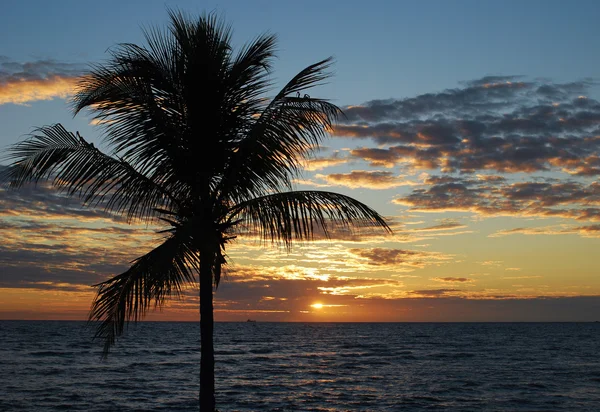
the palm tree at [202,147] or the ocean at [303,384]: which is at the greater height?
the palm tree at [202,147]

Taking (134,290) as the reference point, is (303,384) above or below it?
below

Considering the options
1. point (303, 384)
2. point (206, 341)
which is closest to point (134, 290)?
point (206, 341)

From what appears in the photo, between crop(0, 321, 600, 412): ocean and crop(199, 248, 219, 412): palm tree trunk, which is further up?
crop(199, 248, 219, 412): palm tree trunk

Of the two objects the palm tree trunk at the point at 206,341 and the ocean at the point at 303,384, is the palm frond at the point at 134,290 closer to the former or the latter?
the palm tree trunk at the point at 206,341

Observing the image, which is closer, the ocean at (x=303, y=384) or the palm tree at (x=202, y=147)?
the palm tree at (x=202, y=147)

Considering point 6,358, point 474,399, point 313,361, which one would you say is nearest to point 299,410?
A: point 474,399

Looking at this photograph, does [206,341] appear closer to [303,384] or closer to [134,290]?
[134,290]

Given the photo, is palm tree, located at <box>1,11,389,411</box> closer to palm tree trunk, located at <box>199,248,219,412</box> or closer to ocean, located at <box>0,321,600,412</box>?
palm tree trunk, located at <box>199,248,219,412</box>

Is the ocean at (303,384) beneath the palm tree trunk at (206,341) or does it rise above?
beneath

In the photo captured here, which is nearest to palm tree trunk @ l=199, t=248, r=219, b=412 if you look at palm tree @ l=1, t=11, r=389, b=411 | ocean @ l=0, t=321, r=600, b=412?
palm tree @ l=1, t=11, r=389, b=411

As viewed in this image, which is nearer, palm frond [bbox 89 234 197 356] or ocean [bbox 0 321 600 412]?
palm frond [bbox 89 234 197 356]

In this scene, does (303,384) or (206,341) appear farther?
(303,384)

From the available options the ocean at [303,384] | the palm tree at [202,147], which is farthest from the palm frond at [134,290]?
the ocean at [303,384]

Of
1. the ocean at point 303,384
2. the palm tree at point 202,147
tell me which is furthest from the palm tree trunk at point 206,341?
the ocean at point 303,384
